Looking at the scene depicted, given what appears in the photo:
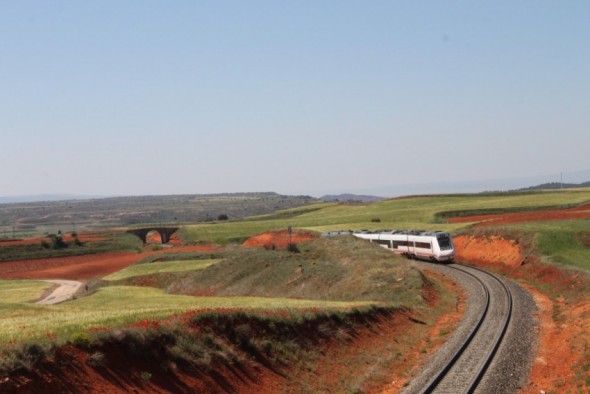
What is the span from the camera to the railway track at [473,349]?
2033cm

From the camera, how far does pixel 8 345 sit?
1457cm

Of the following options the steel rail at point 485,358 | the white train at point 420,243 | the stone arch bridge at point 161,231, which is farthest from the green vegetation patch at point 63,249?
the steel rail at point 485,358

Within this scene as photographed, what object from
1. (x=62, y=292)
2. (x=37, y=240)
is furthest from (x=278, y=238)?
(x=37, y=240)

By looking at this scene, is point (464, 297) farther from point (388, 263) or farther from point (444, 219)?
point (444, 219)

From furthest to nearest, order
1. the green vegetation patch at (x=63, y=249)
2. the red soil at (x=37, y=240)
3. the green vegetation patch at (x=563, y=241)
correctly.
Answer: the red soil at (x=37, y=240)
the green vegetation patch at (x=63, y=249)
the green vegetation patch at (x=563, y=241)

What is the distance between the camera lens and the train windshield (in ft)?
189

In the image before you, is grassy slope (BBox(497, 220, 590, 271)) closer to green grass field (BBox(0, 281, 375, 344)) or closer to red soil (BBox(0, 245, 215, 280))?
green grass field (BBox(0, 281, 375, 344))

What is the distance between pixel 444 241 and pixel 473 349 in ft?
113

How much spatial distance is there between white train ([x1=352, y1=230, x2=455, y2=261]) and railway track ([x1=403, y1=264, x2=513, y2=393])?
58.0ft

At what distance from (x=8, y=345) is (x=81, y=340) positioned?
1.97 metres

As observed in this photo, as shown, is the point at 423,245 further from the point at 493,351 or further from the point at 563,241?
the point at 493,351

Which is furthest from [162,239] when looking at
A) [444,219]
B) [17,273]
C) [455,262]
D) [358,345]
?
[358,345]

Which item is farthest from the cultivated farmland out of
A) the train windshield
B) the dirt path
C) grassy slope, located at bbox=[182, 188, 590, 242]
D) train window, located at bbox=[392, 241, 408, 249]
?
grassy slope, located at bbox=[182, 188, 590, 242]

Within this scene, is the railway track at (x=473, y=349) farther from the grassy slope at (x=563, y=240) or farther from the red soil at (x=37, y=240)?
the red soil at (x=37, y=240)
